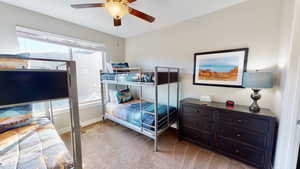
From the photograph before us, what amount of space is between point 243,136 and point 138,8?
2717 mm

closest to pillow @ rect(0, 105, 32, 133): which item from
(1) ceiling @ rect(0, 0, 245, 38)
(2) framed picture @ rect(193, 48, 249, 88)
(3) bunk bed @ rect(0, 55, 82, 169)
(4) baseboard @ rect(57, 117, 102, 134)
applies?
(3) bunk bed @ rect(0, 55, 82, 169)

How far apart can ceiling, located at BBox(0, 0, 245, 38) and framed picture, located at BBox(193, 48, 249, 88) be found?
0.80m

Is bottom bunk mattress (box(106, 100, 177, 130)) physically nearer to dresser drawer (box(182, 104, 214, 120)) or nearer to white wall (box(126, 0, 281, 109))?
dresser drawer (box(182, 104, 214, 120))

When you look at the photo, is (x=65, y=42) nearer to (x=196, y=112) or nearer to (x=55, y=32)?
(x=55, y=32)

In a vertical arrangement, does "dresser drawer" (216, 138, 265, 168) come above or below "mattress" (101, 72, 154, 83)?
below

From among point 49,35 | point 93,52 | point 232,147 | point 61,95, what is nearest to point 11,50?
point 49,35

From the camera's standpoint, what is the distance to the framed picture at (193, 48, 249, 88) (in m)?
1.96

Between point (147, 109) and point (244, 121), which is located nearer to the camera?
point (244, 121)

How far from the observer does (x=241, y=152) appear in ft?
5.70

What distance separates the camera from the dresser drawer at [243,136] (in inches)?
62.5

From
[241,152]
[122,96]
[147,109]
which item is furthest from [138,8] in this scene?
[241,152]

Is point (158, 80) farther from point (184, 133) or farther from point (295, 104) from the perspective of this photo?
point (295, 104)

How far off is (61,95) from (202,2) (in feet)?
7.75

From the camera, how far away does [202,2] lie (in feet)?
6.19
